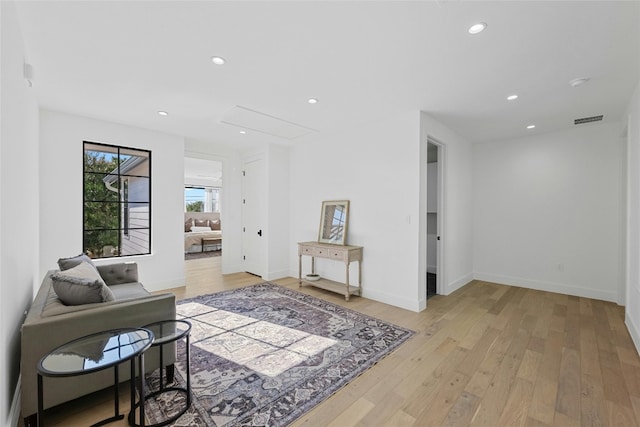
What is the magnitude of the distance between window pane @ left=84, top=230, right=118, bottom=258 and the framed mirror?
Result: 3213 millimetres

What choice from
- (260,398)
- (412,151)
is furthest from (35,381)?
(412,151)

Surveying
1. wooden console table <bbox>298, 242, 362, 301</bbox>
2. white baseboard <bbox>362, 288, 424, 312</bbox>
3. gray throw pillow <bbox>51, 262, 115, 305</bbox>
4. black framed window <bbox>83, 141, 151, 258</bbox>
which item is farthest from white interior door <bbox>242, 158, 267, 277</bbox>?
gray throw pillow <bbox>51, 262, 115, 305</bbox>

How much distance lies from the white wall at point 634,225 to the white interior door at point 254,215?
4.92 meters

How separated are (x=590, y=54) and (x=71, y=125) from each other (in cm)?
580

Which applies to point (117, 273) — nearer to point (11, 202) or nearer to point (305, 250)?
point (11, 202)

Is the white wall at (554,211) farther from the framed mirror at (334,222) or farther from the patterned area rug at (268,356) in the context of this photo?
the patterned area rug at (268,356)

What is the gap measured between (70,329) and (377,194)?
11.4ft

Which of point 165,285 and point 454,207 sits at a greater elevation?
point 454,207

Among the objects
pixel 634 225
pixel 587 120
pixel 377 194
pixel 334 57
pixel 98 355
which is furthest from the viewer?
pixel 377 194

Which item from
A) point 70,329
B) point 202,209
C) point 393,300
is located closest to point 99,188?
point 70,329

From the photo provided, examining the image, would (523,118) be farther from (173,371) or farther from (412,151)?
(173,371)

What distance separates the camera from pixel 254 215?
223 inches

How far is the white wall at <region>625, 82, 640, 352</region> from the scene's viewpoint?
2.73 m

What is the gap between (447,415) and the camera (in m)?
1.78
